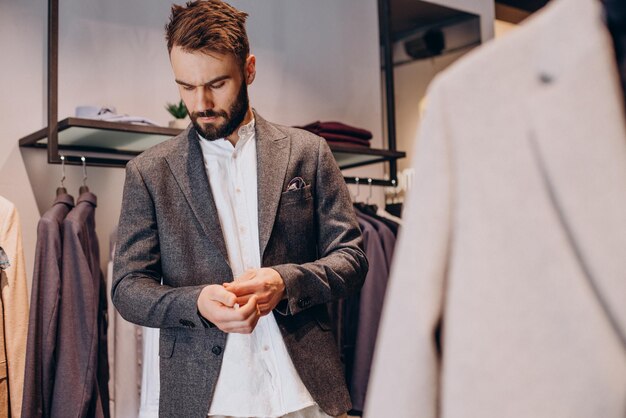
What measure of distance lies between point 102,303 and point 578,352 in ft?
6.21

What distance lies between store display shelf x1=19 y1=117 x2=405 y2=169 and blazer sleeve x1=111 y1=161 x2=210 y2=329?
77 centimetres

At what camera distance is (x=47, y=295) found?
2.20 m

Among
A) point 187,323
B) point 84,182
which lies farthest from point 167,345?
point 84,182

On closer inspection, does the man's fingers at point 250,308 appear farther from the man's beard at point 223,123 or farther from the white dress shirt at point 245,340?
the man's beard at point 223,123

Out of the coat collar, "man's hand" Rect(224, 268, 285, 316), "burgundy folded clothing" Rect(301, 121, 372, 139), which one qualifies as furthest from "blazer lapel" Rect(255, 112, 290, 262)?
"burgundy folded clothing" Rect(301, 121, 372, 139)

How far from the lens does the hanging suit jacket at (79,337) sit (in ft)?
7.06

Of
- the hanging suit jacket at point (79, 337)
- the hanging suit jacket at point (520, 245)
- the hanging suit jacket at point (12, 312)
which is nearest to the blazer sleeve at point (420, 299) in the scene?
the hanging suit jacket at point (520, 245)

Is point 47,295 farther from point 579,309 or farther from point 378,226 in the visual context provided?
point 579,309

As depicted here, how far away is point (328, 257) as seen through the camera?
1.63 meters

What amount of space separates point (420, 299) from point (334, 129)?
227 centimetres

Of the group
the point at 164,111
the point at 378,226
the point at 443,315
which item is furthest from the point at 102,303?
the point at 443,315

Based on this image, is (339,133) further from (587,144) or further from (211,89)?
(587,144)

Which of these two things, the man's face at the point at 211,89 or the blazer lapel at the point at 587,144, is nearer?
the blazer lapel at the point at 587,144

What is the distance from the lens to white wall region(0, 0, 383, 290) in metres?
2.66
